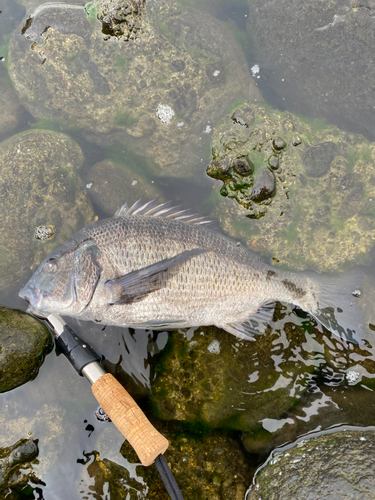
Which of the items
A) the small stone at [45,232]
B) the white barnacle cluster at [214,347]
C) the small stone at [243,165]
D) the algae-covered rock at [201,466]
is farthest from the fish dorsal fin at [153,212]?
the algae-covered rock at [201,466]

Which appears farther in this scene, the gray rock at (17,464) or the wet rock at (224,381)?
the wet rock at (224,381)

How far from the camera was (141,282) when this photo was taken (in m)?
3.02

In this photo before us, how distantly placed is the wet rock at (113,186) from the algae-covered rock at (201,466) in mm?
2773

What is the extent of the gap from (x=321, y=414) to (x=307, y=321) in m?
1.02

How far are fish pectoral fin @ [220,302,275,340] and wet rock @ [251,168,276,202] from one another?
1.34 m

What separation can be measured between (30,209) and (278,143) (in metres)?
3.24

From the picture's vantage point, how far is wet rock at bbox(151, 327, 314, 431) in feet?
11.4

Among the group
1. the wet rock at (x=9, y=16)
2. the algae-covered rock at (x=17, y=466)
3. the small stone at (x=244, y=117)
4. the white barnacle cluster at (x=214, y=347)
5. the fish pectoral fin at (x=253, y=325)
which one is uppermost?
the wet rock at (x=9, y=16)

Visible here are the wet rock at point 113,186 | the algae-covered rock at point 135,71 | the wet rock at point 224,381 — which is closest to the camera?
the wet rock at point 224,381

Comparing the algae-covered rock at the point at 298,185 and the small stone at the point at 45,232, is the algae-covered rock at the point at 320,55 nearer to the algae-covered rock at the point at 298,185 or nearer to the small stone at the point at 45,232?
the algae-covered rock at the point at 298,185

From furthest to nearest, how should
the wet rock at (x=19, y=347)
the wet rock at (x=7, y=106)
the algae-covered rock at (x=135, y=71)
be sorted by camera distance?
the wet rock at (x=7, y=106) < the algae-covered rock at (x=135, y=71) < the wet rock at (x=19, y=347)

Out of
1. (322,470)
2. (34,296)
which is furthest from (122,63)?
(322,470)

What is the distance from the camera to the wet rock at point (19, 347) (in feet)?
10.5

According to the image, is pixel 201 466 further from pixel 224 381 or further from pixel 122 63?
pixel 122 63
